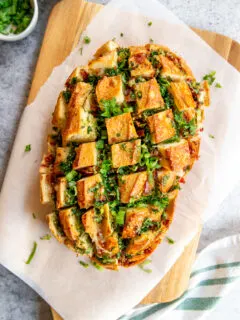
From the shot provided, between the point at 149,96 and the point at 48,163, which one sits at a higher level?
the point at 149,96

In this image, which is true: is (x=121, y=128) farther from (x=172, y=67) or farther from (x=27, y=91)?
(x=27, y=91)


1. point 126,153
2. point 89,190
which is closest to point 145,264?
point 89,190

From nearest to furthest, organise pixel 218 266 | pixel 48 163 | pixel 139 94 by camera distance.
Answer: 1. pixel 139 94
2. pixel 48 163
3. pixel 218 266

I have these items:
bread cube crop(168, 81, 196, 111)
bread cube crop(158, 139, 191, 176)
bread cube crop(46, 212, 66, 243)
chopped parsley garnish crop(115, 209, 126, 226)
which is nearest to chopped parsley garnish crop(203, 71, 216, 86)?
bread cube crop(168, 81, 196, 111)

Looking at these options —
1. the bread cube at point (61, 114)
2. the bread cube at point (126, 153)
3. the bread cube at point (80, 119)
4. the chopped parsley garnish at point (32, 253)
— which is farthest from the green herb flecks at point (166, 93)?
the chopped parsley garnish at point (32, 253)

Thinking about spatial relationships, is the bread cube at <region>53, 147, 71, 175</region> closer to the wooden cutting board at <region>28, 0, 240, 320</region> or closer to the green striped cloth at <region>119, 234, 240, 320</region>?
the wooden cutting board at <region>28, 0, 240, 320</region>

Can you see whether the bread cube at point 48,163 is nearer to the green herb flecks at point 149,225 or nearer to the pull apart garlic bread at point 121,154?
the pull apart garlic bread at point 121,154
